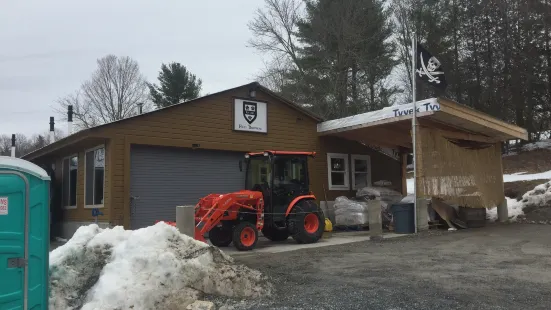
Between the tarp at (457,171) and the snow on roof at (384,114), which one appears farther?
the tarp at (457,171)

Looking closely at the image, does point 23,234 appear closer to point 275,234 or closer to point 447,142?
point 275,234

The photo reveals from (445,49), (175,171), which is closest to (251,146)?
(175,171)

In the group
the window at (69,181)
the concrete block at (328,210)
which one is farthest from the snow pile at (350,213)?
the window at (69,181)

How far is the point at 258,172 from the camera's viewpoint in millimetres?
12844

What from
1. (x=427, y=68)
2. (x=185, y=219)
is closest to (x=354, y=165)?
(x=427, y=68)

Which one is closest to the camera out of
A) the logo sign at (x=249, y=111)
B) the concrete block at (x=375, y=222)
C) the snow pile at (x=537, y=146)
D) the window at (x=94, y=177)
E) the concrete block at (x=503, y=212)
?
the concrete block at (x=375, y=222)

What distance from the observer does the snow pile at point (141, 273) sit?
19.1 feet

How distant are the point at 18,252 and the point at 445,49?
31611mm

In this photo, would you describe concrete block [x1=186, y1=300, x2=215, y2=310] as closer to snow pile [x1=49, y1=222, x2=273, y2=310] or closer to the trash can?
snow pile [x1=49, y1=222, x2=273, y2=310]

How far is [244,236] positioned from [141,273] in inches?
217

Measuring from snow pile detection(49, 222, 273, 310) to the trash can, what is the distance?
8.55 m

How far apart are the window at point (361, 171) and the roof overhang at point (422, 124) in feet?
2.38

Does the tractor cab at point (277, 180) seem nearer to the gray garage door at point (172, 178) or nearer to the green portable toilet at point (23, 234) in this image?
the gray garage door at point (172, 178)

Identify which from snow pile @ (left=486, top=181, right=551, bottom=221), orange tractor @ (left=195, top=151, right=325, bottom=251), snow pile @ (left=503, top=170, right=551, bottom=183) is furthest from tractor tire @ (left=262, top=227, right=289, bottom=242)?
snow pile @ (left=503, top=170, right=551, bottom=183)
